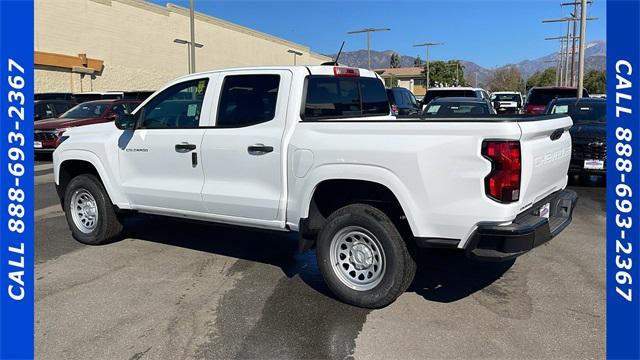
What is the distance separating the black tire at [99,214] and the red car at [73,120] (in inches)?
296

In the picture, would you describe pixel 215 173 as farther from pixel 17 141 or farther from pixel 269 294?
pixel 17 141

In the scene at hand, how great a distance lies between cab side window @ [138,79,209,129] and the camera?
18.0 ft

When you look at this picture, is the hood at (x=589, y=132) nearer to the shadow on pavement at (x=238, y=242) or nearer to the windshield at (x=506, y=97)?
the shadow on pavement at (x=238, y=242)

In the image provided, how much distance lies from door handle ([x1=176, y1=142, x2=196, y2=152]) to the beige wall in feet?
96.7

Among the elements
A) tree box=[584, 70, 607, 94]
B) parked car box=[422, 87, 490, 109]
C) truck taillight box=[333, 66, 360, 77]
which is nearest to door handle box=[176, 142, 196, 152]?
truck taillight box=[333, 66, 360, 77]

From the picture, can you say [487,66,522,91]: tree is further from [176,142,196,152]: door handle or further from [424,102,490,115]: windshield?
[176,142,196,152]: door handle

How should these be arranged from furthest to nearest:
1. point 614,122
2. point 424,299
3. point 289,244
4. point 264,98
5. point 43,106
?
point 43,106
point 289,244
point 264,98
point 424,299
point 614,122

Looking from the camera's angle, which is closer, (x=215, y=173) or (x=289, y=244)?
(x=215, y=173)

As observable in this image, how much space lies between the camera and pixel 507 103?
29.0 m

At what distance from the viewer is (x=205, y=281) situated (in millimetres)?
5195

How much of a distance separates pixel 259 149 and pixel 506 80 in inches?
4276

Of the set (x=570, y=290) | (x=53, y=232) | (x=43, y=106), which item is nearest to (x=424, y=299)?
(x=570, y=290)

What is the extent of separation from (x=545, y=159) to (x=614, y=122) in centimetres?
54

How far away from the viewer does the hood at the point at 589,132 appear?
9617 millimetres
